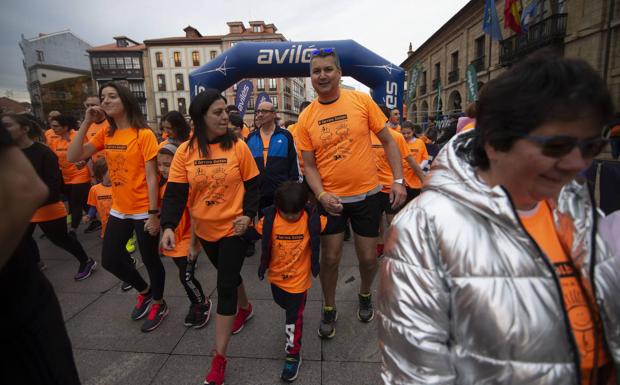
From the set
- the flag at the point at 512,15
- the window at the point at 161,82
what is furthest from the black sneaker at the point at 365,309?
the window at the point at 161,82

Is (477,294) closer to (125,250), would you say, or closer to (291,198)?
(291,198)

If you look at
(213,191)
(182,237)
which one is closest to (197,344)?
(182,237)

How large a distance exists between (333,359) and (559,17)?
18.6 metres

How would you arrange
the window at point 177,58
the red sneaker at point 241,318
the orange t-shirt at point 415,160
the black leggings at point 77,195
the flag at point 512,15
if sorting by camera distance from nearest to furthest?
1. the red sneaker at point 241,318
2. the orange t-shirt at point 415,160
3. the black leggings at point 77,195
4. the flag at point 512,15
5. the window at point 177,58

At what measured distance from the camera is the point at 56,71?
42.1m

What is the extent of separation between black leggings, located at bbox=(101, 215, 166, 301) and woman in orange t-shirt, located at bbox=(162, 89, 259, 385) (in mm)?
732

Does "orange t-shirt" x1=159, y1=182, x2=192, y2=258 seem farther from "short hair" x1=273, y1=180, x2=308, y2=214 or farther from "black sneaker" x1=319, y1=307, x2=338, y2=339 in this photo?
"black sneaker" x1=319, y1=307, x2=338, y2=339

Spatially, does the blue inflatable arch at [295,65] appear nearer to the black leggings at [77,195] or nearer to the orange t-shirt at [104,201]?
Answer: the black leggings at [77,195]

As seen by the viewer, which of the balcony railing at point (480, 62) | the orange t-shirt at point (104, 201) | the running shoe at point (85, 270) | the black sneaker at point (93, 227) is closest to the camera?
the running shoe at point (85, 270)

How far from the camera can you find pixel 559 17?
47.8ft

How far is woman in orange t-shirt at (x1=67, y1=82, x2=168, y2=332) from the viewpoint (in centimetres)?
299

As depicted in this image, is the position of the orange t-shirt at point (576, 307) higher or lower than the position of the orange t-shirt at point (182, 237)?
higher

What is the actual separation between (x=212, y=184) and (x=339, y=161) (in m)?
1.02

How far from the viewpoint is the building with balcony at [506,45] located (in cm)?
1245
